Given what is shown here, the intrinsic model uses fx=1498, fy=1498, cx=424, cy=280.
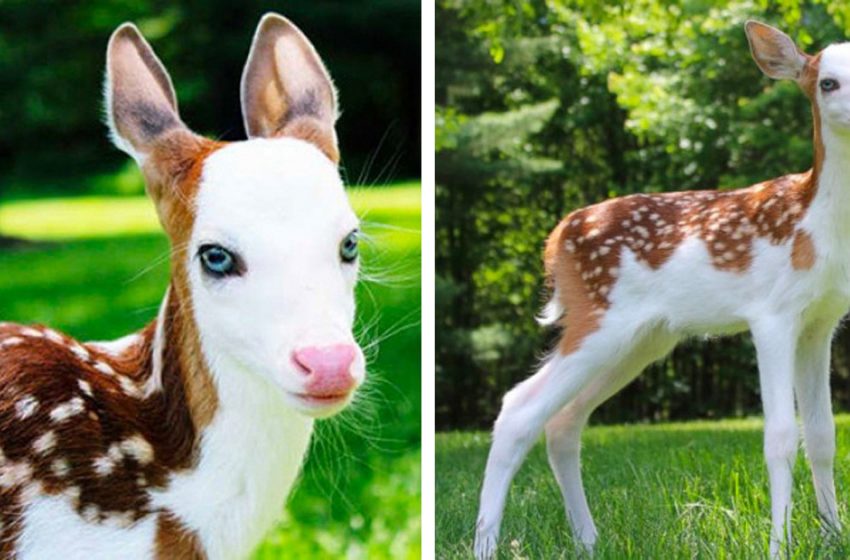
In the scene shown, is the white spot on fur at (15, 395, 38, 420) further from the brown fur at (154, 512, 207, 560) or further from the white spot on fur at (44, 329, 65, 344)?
the brown fur at (154, 512, 207, 560)

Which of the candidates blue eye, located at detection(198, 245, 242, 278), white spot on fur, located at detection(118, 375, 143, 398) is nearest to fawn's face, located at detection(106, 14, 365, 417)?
blue eye, located at detection(198, 245, 242, 278)

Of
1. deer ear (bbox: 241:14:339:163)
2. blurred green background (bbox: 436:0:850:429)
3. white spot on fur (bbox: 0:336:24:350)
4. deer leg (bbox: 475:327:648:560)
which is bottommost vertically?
blurred green background (bbox: 436:0:850:429)

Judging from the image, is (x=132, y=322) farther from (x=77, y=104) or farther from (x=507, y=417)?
(x=507, y=417)

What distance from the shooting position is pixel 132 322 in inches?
137

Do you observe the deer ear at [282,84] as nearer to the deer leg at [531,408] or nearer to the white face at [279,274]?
the white face at [279,274]

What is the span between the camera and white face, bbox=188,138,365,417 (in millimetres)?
1953

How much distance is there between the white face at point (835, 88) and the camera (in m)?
2.88

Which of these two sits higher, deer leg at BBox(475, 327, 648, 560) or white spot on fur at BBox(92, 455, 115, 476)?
white spot on fur at BBox(92, 455, 115, 476)

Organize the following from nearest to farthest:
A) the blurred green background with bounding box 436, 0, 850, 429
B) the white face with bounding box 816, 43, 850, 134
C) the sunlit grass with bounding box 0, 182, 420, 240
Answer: the white face with bounding box 816, 43, 850, 134 < the sunlit grass with bounding box 0, 182, 420, 240 < the blurred green background with bounding box 436, 0, 850, 429

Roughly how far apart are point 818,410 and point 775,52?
2.44ft

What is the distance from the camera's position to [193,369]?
212cm

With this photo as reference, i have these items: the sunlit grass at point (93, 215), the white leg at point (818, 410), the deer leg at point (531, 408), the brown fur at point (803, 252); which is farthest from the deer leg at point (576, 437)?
the sunlit grass at point (93, 215)

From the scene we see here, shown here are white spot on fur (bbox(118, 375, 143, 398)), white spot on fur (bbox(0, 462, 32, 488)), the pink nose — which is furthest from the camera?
white spot on fur (bbox(118, 375, 143, 398))

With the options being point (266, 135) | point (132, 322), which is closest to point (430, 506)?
point (132, 322)
